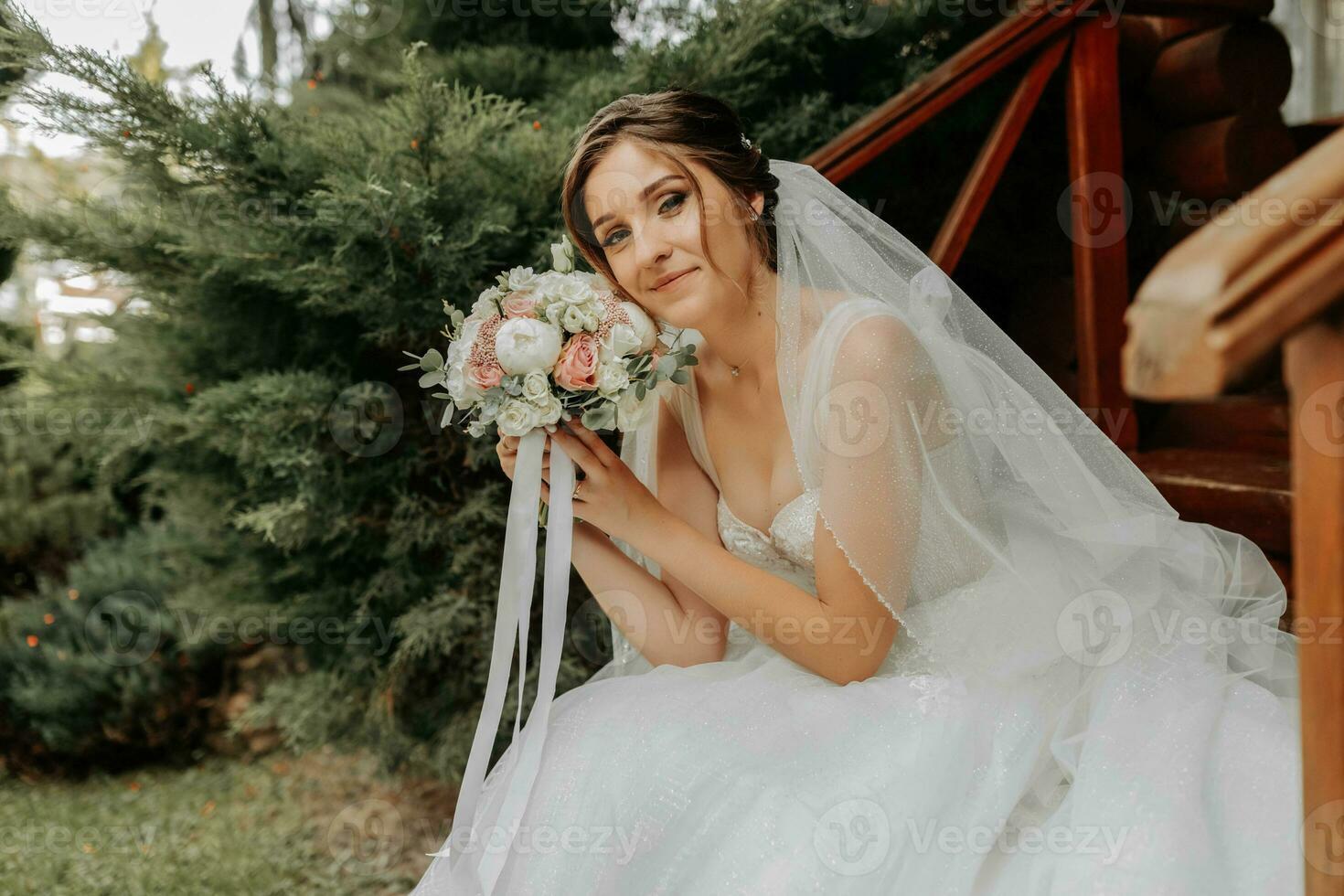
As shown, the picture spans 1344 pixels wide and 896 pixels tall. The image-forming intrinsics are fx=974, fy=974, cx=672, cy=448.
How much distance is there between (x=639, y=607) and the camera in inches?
79.0

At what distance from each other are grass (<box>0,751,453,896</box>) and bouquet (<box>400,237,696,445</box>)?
2.01 meters

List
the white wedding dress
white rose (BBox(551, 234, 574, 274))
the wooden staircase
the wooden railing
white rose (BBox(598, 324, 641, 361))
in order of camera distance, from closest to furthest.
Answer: the wooden railing → the white wedding dress → white rose (BBox(598, 324, 641, 361)) → white rose (BBox(551, 234, 574, 274)) → the wooden staircase

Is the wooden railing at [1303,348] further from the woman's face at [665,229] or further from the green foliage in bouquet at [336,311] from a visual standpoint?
the green foliage in bouquet at [336,311]

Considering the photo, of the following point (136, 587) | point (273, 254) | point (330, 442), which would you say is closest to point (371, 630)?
point (330, 442)

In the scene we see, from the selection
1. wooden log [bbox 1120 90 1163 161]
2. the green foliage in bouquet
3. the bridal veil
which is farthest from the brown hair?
wooden log [bbox 1120 90 1163 161]

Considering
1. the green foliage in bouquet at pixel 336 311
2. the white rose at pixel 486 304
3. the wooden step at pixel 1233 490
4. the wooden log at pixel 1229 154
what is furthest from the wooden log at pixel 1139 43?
the white rose at pixel 486 304

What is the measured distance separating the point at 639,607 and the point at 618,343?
58 centimetres

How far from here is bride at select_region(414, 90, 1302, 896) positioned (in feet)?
4.39

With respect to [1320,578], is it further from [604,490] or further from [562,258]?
[562,258]

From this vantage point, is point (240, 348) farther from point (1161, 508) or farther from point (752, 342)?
point (1161, 508)

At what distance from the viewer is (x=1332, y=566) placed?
773mm

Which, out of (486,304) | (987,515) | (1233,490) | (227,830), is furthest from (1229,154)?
(227,830)

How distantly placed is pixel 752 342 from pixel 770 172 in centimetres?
37

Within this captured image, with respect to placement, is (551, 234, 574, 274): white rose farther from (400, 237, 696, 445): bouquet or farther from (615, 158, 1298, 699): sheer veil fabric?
(615, 158, 1298, 699): sheer veil fabric
